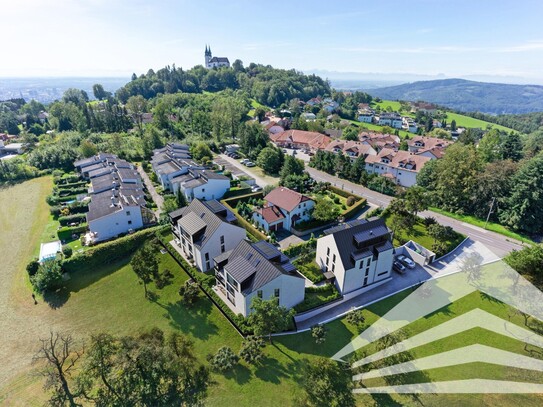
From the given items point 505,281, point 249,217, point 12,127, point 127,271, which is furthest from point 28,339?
point 12,127

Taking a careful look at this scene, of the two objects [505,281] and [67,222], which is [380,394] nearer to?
[505,281]

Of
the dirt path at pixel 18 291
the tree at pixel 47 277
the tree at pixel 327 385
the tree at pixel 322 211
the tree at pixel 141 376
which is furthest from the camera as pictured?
the tree at pixel 322 211

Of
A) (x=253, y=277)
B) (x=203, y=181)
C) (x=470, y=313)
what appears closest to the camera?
(x=253, y=277)

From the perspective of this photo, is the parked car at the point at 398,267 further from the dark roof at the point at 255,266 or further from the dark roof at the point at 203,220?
the dark roof at the point at 203,220

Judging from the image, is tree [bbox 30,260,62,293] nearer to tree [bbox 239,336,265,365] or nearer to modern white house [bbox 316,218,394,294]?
tree [bbox 239,336,265,365]

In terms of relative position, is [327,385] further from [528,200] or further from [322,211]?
[528,200]

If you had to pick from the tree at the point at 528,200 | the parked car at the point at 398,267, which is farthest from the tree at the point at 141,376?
the tree at the point at 528,200
